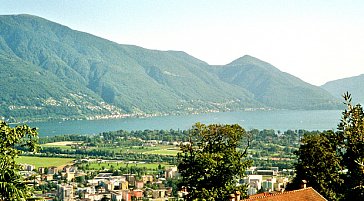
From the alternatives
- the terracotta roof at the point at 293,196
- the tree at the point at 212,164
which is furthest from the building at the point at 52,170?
the terracotta roof at the point at 293,196

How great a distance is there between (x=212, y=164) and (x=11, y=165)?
1122 cm

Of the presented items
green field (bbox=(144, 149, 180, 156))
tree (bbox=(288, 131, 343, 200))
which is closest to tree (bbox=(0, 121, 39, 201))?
tree (bbox=(288, 131, 343, 200))

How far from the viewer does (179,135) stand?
125 metres

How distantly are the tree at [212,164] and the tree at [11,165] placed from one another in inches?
419

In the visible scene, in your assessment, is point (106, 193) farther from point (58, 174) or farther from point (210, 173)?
point (210, 173)

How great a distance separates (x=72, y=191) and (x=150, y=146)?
52.6m

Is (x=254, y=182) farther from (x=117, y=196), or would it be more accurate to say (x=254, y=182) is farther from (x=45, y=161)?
(x=45, y=161)

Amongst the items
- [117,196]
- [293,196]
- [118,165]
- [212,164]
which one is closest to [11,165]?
[212,164]

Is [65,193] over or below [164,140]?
below

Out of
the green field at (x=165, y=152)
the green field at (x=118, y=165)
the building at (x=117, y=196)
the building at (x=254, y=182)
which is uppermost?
the green field at (x=165, y=152)

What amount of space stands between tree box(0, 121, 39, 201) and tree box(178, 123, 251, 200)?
419 inches

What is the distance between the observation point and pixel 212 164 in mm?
17672

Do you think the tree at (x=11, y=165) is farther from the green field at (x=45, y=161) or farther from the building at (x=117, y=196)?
the green field at (x=45, y=161)

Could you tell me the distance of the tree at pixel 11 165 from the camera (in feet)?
23.0
